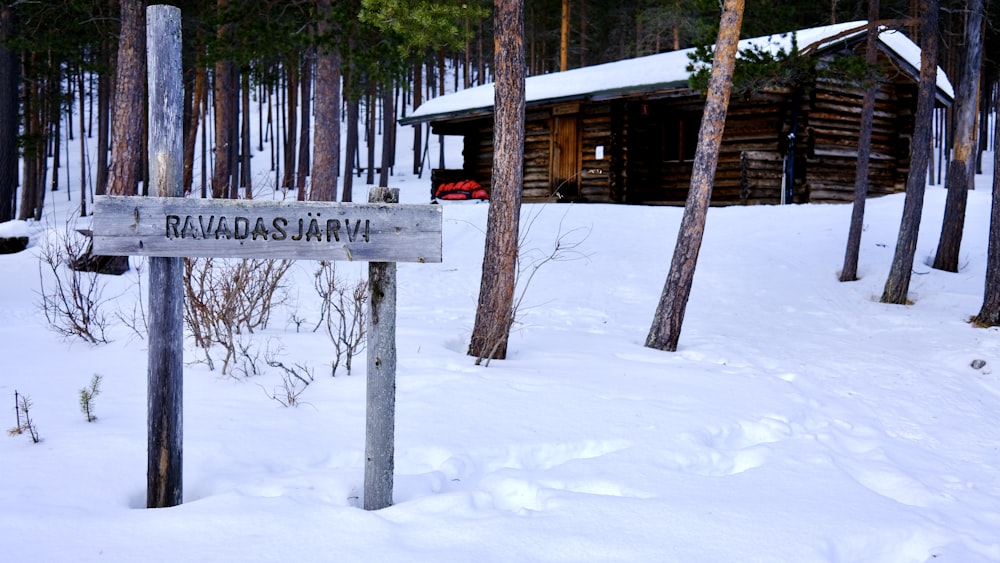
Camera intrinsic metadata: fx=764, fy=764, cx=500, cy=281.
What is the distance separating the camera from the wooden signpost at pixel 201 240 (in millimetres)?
3471

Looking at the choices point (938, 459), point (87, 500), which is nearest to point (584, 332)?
point (938, 459)

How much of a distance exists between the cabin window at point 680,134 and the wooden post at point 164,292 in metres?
17.4

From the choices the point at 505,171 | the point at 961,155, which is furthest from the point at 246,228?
the point at 961,155

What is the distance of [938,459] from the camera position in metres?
5.48

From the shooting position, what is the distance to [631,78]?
18781mm

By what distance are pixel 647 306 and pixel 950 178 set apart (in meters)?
6.19

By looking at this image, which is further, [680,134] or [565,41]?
[565,41]

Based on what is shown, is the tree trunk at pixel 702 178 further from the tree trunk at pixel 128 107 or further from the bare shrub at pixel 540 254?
the tree trunk at pixel 128 107

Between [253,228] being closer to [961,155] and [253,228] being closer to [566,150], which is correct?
[961,155]

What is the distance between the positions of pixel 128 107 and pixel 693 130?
541 inches

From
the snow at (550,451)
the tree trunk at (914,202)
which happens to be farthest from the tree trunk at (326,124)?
the tree trunk at (914,202)

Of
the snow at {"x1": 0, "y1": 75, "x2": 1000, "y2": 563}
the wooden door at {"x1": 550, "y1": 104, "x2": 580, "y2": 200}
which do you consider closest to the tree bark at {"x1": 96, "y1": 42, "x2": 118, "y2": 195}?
the wooden door at {"x1": 550, "y1": 104, "x2": 580, "y2": 200}

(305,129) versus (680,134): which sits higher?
(305,129)

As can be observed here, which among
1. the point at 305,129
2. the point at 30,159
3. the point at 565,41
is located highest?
the point at 565,41
